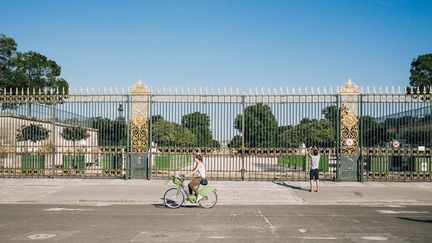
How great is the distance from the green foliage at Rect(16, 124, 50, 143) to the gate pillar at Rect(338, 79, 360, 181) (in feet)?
43.6

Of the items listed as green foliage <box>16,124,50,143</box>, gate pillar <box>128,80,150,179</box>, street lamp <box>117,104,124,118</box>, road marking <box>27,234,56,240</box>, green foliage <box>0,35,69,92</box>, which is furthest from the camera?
green foliage <box>0,35,69,92</box>

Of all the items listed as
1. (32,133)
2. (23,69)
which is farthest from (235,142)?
(23,69)

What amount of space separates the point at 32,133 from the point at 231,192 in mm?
10512

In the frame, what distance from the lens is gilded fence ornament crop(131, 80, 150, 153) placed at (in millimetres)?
20297

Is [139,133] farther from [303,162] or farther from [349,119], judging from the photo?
[349,119]

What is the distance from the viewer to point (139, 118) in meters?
20.4

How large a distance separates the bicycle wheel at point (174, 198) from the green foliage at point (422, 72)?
143ft

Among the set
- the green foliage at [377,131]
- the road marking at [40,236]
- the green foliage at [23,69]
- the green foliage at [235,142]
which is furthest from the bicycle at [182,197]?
the green foliage at [23,69]

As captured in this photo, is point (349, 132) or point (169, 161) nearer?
point (169, 161)

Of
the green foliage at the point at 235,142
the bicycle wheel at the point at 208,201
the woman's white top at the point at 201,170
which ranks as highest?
the green foliage at the point at 235,142

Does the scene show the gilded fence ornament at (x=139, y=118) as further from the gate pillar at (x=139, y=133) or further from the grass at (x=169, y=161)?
the grass at (x=169, y=161)

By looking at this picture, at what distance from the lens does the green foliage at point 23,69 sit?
1852 inches

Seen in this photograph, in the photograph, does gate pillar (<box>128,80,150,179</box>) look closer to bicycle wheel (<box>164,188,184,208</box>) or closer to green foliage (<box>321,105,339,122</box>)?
bicycle wheel (<box>164,188,184,208</box>)

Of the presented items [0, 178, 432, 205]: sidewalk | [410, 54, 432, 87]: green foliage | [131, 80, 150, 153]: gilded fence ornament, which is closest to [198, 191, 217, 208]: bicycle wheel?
[0, 178, 432, 205]: sidewalk
